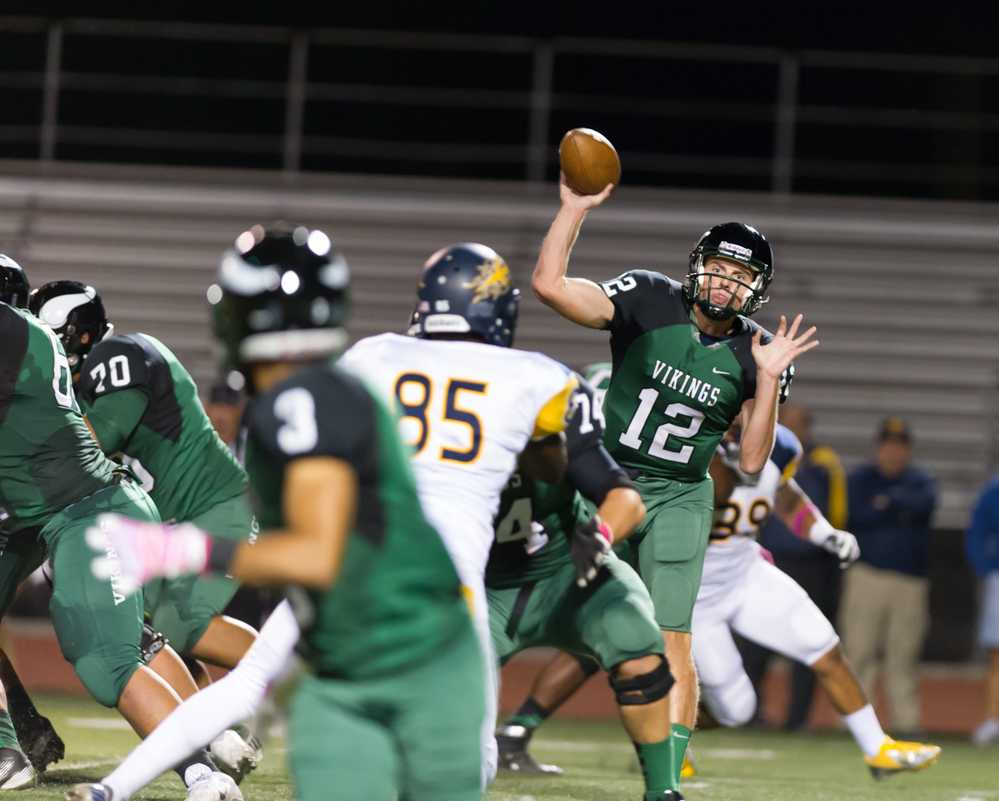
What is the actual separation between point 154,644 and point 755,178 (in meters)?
12.4

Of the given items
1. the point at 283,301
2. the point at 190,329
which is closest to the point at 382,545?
the point at 283,301

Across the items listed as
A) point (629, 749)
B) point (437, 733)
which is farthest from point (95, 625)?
point (629, 749)

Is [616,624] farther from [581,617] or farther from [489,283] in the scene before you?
[489,283]

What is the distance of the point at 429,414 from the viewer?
3.93 m

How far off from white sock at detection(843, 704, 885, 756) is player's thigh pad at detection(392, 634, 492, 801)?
386cm

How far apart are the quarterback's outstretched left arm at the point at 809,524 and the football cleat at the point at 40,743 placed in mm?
3014

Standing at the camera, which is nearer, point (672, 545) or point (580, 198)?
point (580, 198)

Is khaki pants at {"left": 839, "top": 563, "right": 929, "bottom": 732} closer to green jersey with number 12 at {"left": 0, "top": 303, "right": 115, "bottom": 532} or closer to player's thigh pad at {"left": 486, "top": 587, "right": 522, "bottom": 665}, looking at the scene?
player's thigh pad at {"left": 486, "top": 587, "right": 522, "bottom": 665}

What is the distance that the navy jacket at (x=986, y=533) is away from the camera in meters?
9.26

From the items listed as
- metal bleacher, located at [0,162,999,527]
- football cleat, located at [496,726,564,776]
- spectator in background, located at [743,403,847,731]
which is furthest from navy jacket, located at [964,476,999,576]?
football cleat, located at [496,726,564,776]

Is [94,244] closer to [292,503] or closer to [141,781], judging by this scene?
[141,781]

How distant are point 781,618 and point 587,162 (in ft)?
7.58

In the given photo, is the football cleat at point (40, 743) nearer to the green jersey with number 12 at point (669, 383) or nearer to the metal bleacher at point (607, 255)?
the green jersey with number 12 at point (669, 383)

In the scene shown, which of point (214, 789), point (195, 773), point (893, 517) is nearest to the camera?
point (214, 789)
